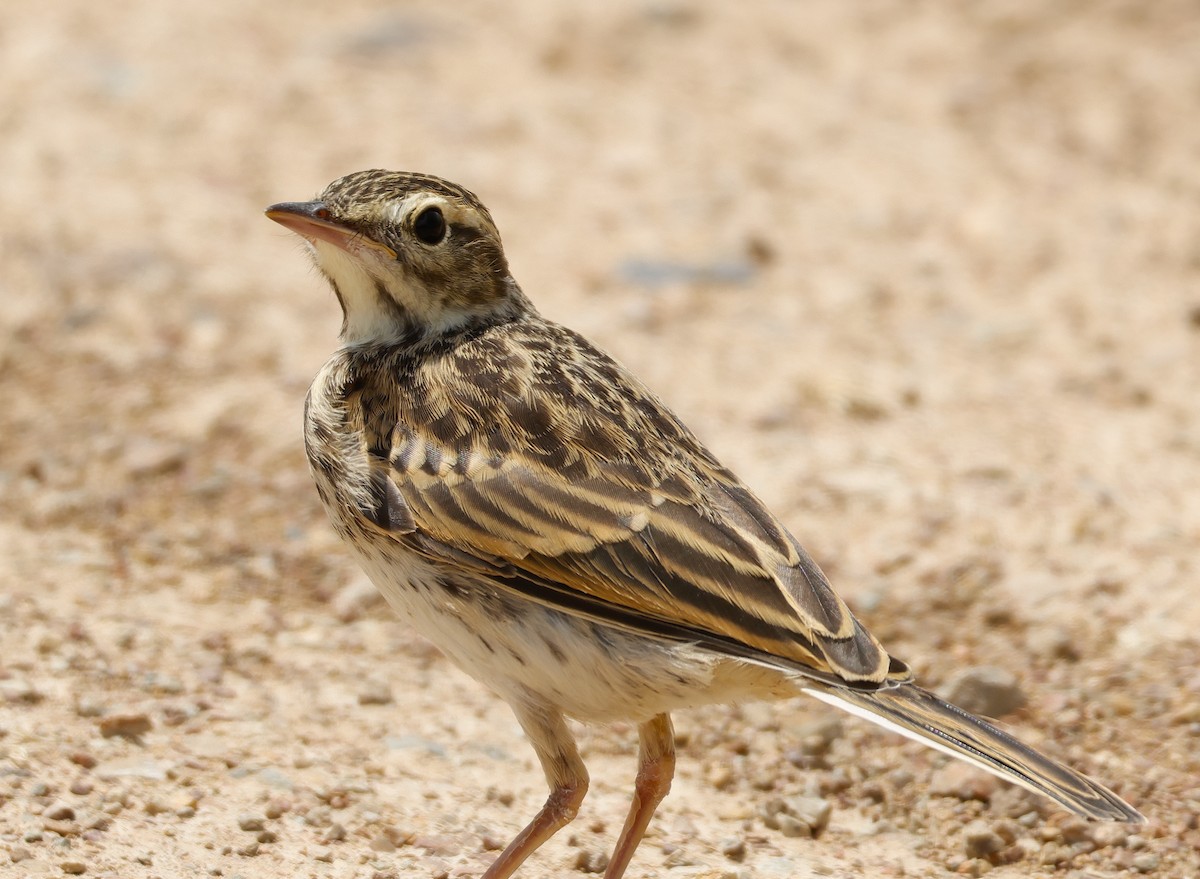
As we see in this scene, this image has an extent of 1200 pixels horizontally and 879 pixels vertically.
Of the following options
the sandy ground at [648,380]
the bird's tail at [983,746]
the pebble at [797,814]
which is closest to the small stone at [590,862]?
the sandy ground at [648,380]

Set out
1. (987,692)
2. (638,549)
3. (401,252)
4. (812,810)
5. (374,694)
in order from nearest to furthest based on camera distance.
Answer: (638,549), (401,252), (812,810), (987,692), (374,694)

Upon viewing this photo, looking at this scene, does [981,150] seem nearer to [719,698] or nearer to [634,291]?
[634,291]

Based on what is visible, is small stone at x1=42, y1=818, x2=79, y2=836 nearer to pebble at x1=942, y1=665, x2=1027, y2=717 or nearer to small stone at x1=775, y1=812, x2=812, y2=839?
small stone at x1=775, y1=812, x2=812, y2=839

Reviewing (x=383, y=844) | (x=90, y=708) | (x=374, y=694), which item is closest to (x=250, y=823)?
(x=383, y=844)

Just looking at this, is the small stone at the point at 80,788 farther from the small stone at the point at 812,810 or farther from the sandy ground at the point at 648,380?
the small stone at the point at 812,810

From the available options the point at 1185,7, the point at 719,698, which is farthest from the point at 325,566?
the point at 1185,7

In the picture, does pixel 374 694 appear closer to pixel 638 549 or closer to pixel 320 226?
pixel 320 226
